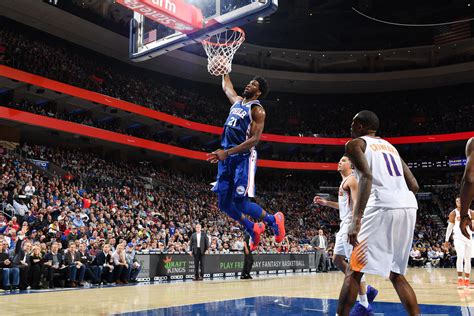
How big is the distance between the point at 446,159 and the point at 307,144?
10583 millimetres

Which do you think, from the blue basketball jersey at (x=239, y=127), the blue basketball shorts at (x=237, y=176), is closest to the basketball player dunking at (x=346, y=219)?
the blue basketball shorts at (x=237, y=176)

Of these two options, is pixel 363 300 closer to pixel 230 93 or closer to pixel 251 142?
pixel 251 142

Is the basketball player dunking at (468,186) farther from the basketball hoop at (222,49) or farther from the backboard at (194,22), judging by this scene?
the basketball hoop at (222,49)

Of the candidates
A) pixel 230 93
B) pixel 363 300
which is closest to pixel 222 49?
pixel 230 93

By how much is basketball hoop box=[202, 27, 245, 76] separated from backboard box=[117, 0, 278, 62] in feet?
0.91

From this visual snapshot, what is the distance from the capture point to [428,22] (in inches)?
1460

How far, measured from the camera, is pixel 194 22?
7453 mm

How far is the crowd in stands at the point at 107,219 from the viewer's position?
38.7 ft

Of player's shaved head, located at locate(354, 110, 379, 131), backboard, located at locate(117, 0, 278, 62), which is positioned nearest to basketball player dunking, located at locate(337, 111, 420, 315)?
Answer: player's shaved head, located at locate(354, 110, 379, 131)

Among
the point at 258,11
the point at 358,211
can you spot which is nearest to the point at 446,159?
the point at 258,11

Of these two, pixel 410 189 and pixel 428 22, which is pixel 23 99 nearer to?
pixel 410 189

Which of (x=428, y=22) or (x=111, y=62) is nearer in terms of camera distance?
(x=111, y=62)

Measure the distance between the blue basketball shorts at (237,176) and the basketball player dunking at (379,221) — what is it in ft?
5.49

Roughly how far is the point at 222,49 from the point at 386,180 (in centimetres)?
469
